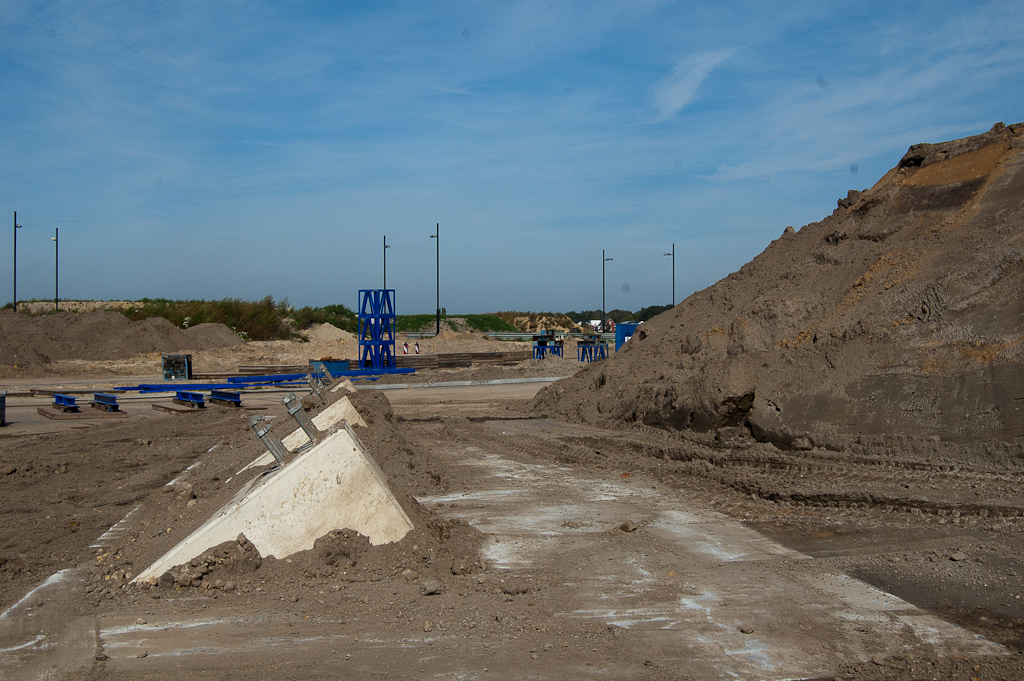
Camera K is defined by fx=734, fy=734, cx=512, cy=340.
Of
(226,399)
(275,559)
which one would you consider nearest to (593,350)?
(226,399)

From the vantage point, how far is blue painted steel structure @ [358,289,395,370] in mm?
28312

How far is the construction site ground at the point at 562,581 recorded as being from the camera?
4168mm

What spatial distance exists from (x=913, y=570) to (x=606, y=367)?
9475 mm

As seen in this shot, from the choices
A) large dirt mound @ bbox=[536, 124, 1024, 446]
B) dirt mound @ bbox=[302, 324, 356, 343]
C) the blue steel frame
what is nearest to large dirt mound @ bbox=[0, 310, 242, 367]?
dirt mound @ bbox=[302, 324, 356, 343]

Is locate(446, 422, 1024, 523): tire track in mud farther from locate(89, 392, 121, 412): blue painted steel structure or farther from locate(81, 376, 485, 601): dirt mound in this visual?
locate(89, 392, 121, 412): blue painted steel structure

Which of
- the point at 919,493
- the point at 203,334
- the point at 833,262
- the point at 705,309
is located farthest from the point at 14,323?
the point at 919,493

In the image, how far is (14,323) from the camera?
35.6 m

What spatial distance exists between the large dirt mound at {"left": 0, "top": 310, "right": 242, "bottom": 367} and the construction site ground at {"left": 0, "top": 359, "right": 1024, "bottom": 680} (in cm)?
2934

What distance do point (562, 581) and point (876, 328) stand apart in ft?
21.5

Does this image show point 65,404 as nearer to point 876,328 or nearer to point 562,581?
point 562,581

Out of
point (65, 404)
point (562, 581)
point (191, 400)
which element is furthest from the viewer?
point (191, 400)

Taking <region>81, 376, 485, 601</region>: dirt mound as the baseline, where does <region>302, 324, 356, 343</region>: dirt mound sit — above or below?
above

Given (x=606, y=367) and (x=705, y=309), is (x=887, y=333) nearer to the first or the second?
(x=705, y=309)

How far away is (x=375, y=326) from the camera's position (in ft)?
93.6
